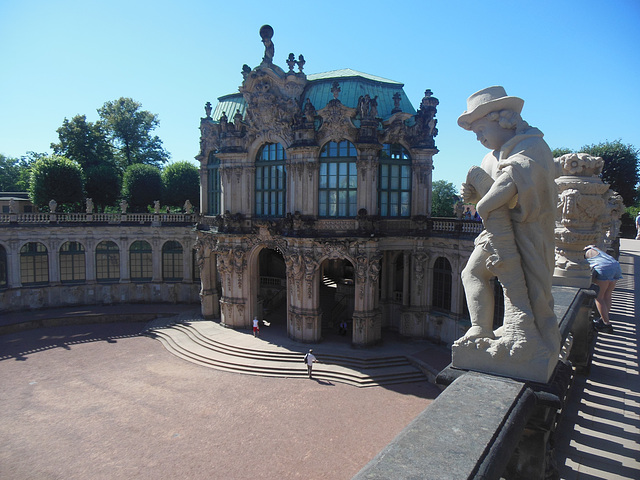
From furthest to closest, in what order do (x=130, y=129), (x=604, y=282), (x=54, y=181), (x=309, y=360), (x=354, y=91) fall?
(x=130, y=129), (x=54, y=181), (x=354, y=91), (x=309, y=360), (x=604, y=282)

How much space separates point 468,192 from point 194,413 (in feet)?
58.5

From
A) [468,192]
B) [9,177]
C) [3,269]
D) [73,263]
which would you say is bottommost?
[3,269]

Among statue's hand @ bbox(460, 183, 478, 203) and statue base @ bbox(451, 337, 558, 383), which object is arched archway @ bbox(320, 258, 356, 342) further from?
statue base @ bbox(451, 337, 558, 383)

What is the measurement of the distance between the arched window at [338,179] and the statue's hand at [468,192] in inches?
834

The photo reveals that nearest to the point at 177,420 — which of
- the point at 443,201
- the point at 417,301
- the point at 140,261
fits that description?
the point at 417,301

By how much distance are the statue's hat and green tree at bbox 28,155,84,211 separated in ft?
148

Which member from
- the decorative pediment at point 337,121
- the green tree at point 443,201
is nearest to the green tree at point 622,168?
the green tree at point 443,201

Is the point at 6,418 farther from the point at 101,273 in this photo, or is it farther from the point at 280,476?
the point at 101,273

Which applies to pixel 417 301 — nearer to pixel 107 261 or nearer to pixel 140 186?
pixel 107 261

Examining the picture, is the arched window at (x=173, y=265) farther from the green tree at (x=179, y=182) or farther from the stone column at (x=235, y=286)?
the green tree at (x=179, y=182)

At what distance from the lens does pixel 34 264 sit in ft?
116

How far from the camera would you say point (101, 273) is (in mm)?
37281

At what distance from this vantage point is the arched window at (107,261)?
37.2 meters

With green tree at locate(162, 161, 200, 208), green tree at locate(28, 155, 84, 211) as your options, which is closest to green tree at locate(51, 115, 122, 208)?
green tree at locate(28, 155, 84, 211)
